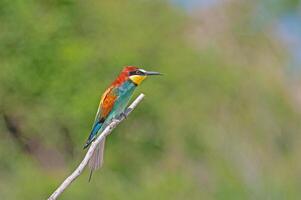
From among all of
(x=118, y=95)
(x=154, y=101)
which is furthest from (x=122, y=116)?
(x=154, y=101)

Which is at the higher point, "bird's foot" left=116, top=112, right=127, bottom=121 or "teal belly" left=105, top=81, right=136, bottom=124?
"teal belly" left=105, top=81, right=136, bottom=124

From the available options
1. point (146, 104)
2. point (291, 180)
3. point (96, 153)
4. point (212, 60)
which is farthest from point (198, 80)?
point (96, 153)

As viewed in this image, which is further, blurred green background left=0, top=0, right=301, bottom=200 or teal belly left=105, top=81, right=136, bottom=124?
blurred green background left=0, top=0, right=301, bottom=200

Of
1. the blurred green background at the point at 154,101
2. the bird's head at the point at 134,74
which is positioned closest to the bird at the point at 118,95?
the bird's head at the point at 134,74

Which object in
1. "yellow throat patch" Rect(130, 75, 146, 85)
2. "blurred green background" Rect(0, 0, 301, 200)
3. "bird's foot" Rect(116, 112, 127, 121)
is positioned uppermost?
"yellow throat patch" Rect(130, 75, 146, 85)

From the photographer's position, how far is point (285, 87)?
50.8 feet

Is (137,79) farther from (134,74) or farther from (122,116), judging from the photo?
(122,116)

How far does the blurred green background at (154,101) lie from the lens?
12.9 metres

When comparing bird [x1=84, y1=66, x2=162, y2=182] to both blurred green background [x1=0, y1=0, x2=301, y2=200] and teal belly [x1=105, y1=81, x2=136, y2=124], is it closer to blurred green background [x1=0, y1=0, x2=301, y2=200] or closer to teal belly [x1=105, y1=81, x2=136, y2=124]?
teal belly [x1=105, y1=81, x2=136, y2=124]

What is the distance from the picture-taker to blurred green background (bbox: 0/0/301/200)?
1294 cm

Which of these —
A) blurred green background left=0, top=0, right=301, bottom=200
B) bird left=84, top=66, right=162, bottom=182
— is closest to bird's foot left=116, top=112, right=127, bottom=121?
bird left=84, top=66, right=162, bottom=182

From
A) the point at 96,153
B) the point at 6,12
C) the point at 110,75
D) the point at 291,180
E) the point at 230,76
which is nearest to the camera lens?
the point at 96,153

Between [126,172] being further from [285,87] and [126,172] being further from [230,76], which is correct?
[230,76]

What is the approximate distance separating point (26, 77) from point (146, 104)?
6.12 ft
